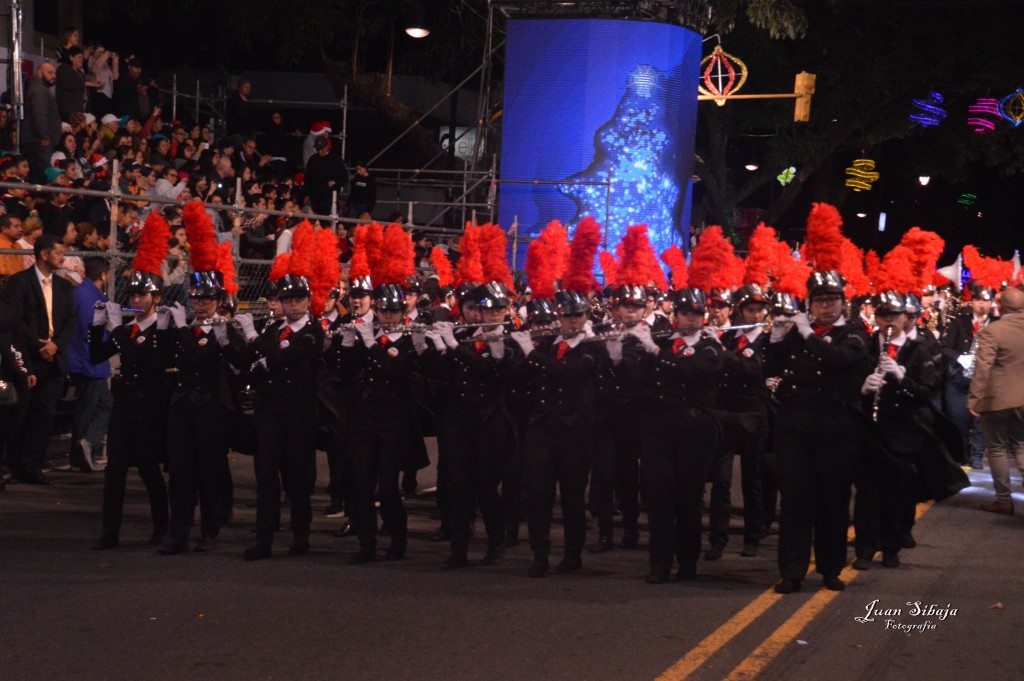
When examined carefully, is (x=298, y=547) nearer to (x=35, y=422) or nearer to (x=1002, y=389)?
(x=35, y=422)

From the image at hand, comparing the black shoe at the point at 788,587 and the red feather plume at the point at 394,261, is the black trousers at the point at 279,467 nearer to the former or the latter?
the red feather plume at the point at 394,261

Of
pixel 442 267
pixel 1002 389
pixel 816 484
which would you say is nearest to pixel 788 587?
pixel 816 484

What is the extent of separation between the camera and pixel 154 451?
9.27m

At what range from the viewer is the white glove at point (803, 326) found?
8477 millimetres

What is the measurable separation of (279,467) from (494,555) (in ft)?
5.55

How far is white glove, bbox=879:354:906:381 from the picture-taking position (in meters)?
8.82

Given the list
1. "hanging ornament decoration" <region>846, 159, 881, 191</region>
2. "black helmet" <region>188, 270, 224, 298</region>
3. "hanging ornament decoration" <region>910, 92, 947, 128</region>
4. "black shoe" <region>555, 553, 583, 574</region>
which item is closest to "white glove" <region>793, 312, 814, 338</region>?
"black shoe" <region>555, 553, 583, 574</region>

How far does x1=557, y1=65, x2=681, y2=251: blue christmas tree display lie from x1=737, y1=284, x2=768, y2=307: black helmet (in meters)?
10.7

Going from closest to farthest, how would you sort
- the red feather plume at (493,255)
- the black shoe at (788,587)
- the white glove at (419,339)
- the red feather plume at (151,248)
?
1. the black shoe at (788,587)
2. the white glove at (419,339)
3. the red feather plume at (151,248)
4. the red feather plume at (493,255)

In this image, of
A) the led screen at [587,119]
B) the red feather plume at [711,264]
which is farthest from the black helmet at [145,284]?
the led screen at [587,119]

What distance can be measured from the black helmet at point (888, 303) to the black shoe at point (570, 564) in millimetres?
2900

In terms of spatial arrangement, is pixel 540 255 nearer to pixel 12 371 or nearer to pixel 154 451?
pixel 154 451

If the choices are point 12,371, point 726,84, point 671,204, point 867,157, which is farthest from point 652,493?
point 867,157

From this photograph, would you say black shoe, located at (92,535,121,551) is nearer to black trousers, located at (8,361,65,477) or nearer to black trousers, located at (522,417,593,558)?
black trousers, located at (522,417,593,558)
